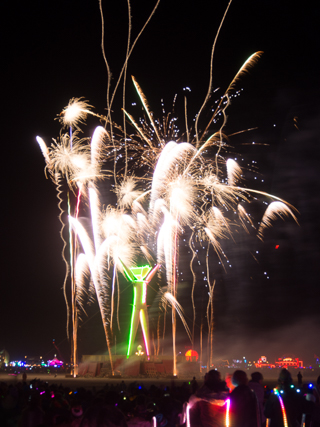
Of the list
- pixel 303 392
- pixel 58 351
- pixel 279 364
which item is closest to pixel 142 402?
pixel 303 392

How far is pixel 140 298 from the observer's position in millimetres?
38656

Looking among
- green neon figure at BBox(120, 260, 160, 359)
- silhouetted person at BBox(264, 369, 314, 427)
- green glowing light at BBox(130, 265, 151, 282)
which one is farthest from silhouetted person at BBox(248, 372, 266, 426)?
green glowing light at BBox(130, 265, 151, 282)

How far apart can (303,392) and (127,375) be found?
2996 cm

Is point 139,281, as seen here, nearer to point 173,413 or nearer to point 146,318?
point 146,318

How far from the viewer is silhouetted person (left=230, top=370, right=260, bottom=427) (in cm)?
485

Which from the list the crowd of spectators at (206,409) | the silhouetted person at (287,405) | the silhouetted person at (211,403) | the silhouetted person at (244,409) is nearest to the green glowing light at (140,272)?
the crowd of spectators at (206,409)

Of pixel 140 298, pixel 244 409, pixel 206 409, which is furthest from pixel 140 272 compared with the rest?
pixel 244 409

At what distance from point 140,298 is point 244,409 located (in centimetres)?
3430

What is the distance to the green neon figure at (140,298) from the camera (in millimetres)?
38266

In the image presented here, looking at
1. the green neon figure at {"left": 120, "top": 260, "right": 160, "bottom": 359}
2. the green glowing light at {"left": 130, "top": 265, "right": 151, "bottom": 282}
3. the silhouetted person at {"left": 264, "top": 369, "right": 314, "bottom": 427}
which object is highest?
the green glowing light at {"left": 130, "top": 265, "right": 151, "bottom": 282}

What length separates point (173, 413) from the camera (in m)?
6.74

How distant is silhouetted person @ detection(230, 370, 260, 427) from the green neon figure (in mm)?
33932

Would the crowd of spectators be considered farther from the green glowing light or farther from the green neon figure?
the green glowing light

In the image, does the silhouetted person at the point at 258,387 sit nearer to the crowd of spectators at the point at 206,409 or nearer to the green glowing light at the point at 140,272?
the crowd of spectators at the point at 206,409
